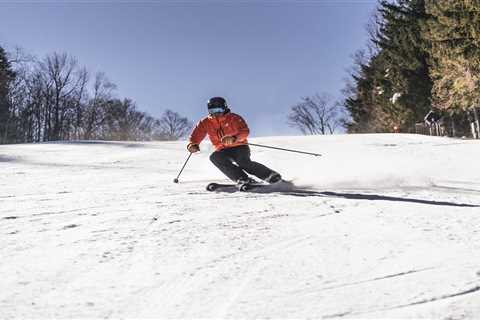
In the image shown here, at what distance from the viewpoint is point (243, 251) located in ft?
8.79

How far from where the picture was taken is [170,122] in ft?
195

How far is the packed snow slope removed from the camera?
193 centimetres

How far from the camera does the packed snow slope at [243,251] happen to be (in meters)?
1.93

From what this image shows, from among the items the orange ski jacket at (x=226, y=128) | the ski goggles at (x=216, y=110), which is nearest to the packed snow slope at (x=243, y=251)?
the orange ski jacket at (x=226, y=128)

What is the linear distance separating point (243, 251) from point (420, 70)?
2966cm

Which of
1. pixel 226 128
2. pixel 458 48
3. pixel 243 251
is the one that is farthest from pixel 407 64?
pixel 243 251

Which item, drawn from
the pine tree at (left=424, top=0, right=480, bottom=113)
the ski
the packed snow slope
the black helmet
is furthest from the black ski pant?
the pine tree at (left=424, top=0, right=480, bottom=113)

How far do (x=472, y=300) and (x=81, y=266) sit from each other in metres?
2.18

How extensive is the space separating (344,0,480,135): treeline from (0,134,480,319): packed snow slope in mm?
17103

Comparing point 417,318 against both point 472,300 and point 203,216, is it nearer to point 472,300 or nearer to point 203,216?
point 472,300

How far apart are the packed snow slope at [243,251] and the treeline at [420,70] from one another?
17.1 m

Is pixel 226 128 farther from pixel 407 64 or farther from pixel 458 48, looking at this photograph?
pixel 407 64

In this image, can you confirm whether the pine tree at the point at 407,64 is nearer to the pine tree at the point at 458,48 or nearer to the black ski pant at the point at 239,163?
the pine tree at the point at 458,48

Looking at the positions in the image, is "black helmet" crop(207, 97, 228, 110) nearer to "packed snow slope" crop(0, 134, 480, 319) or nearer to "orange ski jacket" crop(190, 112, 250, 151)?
"orange ski jacket" crop(190, 112, 250, 151)
